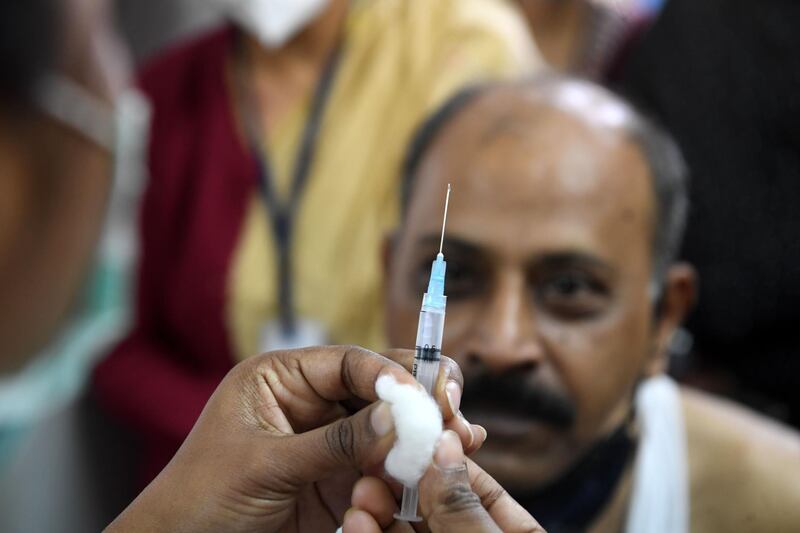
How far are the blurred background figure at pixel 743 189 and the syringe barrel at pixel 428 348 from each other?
3.55 ft

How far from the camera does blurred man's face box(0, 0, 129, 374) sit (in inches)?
87.2

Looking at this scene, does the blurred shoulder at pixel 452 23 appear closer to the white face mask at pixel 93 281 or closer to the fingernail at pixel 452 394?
the white face mask at pixel 93 281

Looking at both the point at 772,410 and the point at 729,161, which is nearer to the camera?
the point at 772,410

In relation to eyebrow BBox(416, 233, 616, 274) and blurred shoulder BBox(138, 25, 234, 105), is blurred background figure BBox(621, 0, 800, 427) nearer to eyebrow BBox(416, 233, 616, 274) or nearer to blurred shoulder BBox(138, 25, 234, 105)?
eyebrow BBox(416, 233, 616, 274)

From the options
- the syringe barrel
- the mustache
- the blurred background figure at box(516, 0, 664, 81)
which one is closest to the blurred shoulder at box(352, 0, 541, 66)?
the blurred background figure at box(516, 0, 664, 81)

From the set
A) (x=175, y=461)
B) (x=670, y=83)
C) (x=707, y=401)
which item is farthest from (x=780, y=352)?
(x=175, y=461)

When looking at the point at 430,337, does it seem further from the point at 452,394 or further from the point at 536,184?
the point at 536,184

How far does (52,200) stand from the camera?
223 cm

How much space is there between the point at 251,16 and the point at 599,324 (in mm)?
942

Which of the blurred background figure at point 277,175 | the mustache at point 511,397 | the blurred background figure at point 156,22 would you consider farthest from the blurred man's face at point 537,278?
the blurred background figure at point 156,22

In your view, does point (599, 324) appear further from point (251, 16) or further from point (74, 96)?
point (74, 96)

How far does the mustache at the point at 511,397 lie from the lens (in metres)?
1.18

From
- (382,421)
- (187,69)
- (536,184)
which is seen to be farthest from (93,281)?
(382,421)

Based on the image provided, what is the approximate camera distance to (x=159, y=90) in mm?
1854
